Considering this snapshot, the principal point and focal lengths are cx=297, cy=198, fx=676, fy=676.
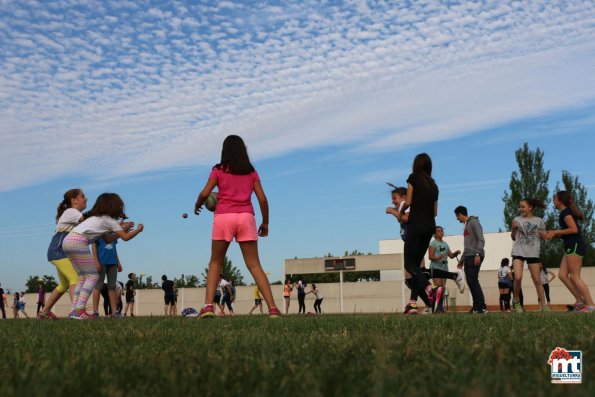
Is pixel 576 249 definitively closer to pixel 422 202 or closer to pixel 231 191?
pixel 422 202

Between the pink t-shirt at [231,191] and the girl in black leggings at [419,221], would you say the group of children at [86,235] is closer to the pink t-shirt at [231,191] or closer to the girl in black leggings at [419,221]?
the pink t-shirt at [231,191]

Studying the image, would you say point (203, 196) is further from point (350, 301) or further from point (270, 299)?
point (350, 301)

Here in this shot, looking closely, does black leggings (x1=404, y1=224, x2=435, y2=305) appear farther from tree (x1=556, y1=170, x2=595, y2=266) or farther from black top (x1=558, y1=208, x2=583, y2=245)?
tree (x1=556, y1=170, x2=595, y2=266)

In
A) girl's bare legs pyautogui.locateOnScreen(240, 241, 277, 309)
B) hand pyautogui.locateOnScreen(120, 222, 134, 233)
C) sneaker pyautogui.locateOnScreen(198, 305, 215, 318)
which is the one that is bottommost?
sneaker pyautogui.locateOnScreen(198, 305, 215, 318)

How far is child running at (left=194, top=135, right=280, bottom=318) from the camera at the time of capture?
8.38m

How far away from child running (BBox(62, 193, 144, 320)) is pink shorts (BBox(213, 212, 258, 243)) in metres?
1.51

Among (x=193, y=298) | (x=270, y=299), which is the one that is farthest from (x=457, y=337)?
(x=193, y=298)

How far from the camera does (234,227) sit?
8.39m

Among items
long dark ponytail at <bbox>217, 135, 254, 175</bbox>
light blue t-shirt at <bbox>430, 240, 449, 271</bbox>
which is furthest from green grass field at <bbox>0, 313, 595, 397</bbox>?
light blue t-shirt at <bbox>430, 240, 449, 271</bbox>

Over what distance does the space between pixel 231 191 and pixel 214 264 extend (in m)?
0.96

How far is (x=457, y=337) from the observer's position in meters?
4.05

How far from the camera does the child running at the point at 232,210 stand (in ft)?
27.5

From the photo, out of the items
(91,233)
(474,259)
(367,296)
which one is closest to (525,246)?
(474,259)

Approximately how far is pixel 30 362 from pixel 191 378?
3.34 ft
